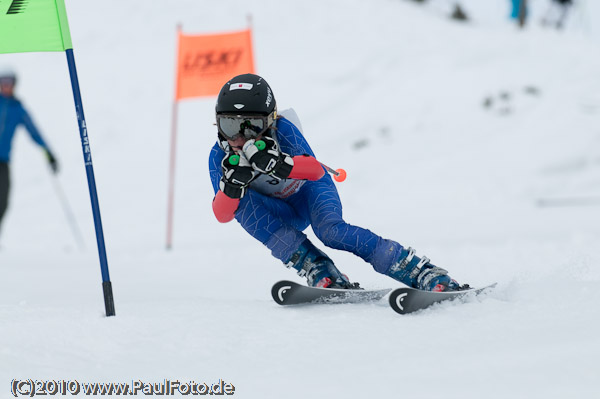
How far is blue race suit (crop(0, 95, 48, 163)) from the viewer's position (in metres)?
7.68

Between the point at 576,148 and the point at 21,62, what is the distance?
580 inches

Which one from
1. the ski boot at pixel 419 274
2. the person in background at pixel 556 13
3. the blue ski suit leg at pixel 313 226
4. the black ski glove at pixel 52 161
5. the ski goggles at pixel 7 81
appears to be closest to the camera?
the ski boot at pixel 419 274

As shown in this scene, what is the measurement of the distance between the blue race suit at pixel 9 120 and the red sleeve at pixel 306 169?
5.46m

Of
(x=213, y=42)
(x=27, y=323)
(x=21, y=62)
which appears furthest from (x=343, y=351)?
(x=21, y=62)

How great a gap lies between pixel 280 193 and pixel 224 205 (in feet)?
1.35

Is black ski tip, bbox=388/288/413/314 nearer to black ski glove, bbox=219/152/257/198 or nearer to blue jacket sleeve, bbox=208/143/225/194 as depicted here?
black ski glove, bbox=219/152/257/198

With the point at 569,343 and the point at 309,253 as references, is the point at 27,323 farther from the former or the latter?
the point at 569,343

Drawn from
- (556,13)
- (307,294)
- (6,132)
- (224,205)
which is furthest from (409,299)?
(556,13)

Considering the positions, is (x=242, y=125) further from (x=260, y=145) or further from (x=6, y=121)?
(x=6, y=121)

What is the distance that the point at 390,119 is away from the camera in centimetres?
1298

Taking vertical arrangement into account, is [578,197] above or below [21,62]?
below

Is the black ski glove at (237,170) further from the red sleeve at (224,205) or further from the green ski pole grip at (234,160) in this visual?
the red sleeve at (224,205)

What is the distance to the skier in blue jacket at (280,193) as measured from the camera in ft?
10.5

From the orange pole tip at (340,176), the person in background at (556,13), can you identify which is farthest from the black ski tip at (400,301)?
the person in background at (556,13)
